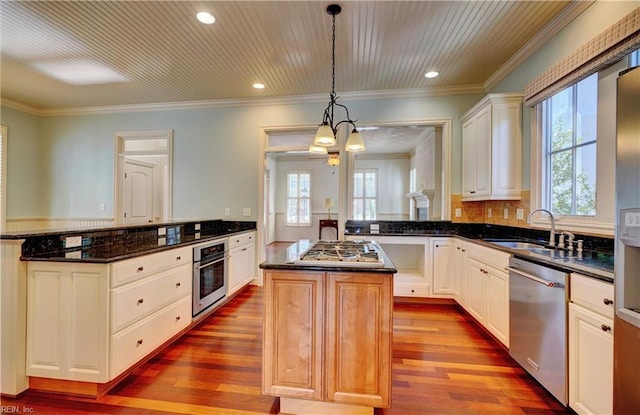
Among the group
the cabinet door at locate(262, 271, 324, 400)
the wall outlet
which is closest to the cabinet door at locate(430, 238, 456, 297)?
the cabinet door at locate(262, 271, 324, 400)

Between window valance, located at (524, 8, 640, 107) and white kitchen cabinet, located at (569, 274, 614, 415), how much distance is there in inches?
56.2

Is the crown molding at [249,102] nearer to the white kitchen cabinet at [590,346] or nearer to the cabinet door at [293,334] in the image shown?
the white kitchen cabinet at [590,346]

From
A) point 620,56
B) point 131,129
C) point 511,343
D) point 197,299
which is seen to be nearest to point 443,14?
point 620,56

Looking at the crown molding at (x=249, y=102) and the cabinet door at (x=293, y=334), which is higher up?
the crown molding at (x=249, y=102)

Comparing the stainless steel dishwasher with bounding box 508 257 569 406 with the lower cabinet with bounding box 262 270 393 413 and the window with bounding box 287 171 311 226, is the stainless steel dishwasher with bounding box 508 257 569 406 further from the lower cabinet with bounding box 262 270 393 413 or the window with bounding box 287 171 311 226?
the window with bounding box 287 171 311 226

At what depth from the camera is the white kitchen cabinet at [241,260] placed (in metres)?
3.53

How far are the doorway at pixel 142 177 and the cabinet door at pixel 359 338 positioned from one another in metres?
3.90

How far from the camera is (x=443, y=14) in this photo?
7.64ft

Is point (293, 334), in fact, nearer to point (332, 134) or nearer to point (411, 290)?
point (332, 134)

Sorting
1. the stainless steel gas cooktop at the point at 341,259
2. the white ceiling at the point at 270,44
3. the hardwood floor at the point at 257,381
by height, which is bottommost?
the hardwood floor at the point at 257,381

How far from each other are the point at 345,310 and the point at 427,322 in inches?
73.2

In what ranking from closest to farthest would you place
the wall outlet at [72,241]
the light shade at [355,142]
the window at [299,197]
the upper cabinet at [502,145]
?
1. the wall outlet at [72,241]
2. the light shade at [355,142]
3. the upper cabinet at [502,145]
4. the window at [299,197]

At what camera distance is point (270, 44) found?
2803 mm

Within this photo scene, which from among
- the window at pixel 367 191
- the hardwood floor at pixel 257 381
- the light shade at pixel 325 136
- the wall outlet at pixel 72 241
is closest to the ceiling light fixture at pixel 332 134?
the light shade at pixel 325 136
